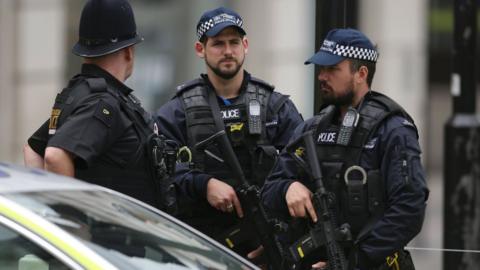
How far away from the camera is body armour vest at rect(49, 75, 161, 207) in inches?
203

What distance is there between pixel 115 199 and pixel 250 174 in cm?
160

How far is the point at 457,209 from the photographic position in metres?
7.46

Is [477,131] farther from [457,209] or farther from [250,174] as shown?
[250,174]

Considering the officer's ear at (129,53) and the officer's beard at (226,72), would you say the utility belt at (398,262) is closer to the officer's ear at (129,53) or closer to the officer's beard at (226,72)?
the officer's beard at (226,72)

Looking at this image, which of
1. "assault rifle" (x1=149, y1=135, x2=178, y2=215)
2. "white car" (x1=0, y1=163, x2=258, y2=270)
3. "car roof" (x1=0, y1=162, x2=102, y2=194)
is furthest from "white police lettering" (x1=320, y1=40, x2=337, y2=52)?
"car roof" (x1=0, y1=162, x2=102, y2=194)

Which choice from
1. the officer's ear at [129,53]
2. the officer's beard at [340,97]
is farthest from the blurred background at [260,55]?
the officer's beard at [340,97]

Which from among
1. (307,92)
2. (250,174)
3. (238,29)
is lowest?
(307,92)

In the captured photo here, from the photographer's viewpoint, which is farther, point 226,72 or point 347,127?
point 226,72

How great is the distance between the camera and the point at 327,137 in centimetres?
524

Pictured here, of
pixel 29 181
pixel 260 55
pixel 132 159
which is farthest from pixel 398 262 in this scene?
pixel 260 55

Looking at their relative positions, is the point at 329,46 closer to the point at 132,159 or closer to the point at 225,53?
the point at 225,53

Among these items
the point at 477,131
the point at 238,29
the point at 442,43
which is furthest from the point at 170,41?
the point at 238,29

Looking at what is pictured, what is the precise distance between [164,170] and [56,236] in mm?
1730

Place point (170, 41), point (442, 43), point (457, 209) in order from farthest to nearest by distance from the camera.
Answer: point (170, 41)
point (442, 43)
point (457, 209)
